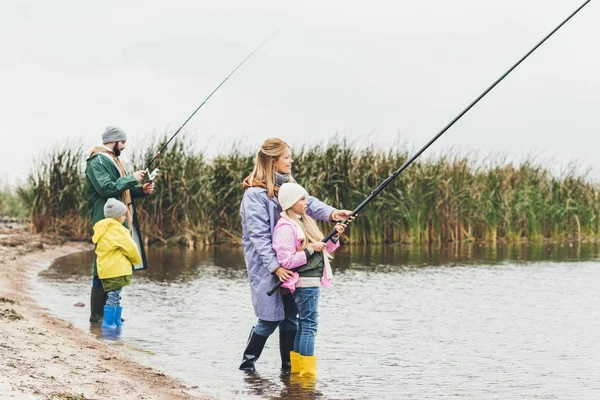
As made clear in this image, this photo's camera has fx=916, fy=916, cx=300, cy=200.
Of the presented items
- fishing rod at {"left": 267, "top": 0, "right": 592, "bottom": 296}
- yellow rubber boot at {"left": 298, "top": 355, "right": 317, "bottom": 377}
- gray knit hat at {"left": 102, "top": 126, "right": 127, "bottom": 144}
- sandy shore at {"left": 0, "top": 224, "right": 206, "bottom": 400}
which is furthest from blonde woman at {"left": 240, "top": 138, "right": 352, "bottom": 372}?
gray knit hat at {"left": 102, "top": 126, "right": 127, "bottom": 144}

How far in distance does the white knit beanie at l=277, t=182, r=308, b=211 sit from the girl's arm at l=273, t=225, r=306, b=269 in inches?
5.8

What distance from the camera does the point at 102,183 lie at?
26.3 feet

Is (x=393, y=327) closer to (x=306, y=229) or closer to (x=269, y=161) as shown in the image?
(x=306, y=229)

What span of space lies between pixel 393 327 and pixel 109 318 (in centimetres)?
250

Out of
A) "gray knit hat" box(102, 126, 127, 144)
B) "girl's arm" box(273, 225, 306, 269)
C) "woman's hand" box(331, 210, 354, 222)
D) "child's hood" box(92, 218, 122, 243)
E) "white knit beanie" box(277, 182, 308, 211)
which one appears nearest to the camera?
"girl's arm" box(273, 225, 306, 269)

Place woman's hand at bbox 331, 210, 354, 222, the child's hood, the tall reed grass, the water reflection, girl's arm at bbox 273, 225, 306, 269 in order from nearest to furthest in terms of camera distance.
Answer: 1. girl's arm at bbox 273, 225, 306, 269
2. woman's hand at bbox 331, 210, 354, 222
3. the child's hood
4. the water reflection
5. the tall reed grass

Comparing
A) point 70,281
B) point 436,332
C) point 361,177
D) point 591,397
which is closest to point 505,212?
point 361,177

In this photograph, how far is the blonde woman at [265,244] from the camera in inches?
232

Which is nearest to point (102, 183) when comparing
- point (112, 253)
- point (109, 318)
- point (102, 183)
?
point (102, 183)

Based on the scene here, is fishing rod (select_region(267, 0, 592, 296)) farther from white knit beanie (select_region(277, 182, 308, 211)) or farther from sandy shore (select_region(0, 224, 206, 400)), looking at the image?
sandy shore (select_region(0, 224, 206, 400))

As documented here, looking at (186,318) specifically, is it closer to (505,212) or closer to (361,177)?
(361,177)

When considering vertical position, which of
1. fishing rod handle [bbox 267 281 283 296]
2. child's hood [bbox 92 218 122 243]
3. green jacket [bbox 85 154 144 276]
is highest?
green jacket [bbox 85 154 144 276]

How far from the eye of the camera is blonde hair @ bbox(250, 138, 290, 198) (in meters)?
6.02

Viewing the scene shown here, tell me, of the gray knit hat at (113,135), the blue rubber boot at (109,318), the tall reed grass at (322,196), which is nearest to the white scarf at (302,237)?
the blue rubber boot at (109,318)
